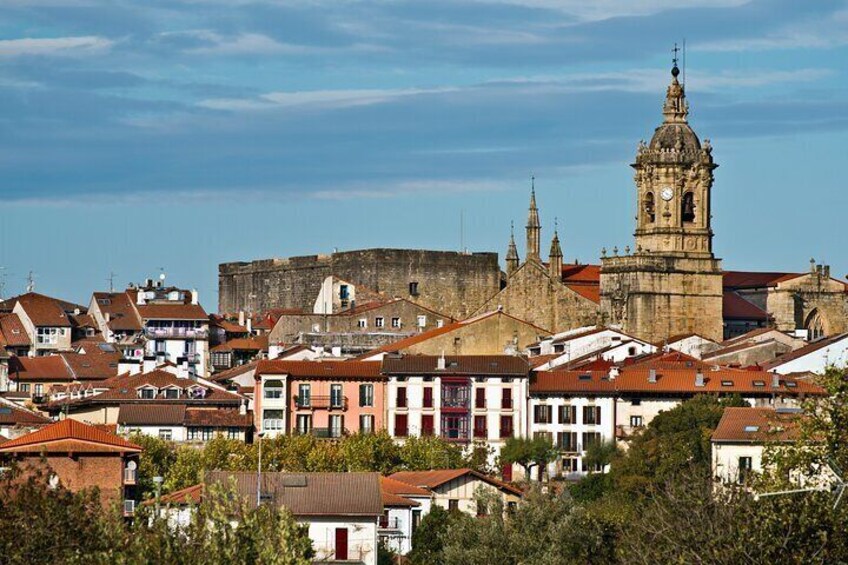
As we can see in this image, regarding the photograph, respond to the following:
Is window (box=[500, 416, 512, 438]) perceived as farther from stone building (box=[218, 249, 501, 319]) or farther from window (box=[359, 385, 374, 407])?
stone building (box=[218, 249, 501, 319])

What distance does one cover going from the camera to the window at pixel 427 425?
118 meters

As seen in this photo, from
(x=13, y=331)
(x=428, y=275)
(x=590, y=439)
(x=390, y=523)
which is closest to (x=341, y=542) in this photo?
(x=390, y=523)

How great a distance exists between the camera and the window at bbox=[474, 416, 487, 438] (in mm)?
117750

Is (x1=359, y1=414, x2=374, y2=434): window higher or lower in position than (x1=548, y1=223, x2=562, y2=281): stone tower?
lower

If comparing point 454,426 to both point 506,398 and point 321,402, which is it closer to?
point 506,398

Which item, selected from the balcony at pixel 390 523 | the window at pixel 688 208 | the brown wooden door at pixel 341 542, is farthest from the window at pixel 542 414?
the brown wooden door at pixel 341 542

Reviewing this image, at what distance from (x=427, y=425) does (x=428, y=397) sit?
144cm

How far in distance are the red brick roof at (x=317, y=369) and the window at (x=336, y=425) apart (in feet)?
5.48

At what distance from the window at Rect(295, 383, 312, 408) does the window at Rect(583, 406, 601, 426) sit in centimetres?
1124

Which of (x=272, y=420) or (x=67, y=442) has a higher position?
(x=272, y=420)

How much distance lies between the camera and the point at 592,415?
116250mm

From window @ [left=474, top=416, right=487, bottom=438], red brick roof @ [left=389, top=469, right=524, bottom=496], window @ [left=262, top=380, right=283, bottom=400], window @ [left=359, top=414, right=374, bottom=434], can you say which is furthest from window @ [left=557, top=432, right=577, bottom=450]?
red brick roof @ [left=389, top=469, right=524, bottom=496]

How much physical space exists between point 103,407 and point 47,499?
56541mm

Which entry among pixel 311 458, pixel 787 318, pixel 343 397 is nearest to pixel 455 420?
pixel 343 397
